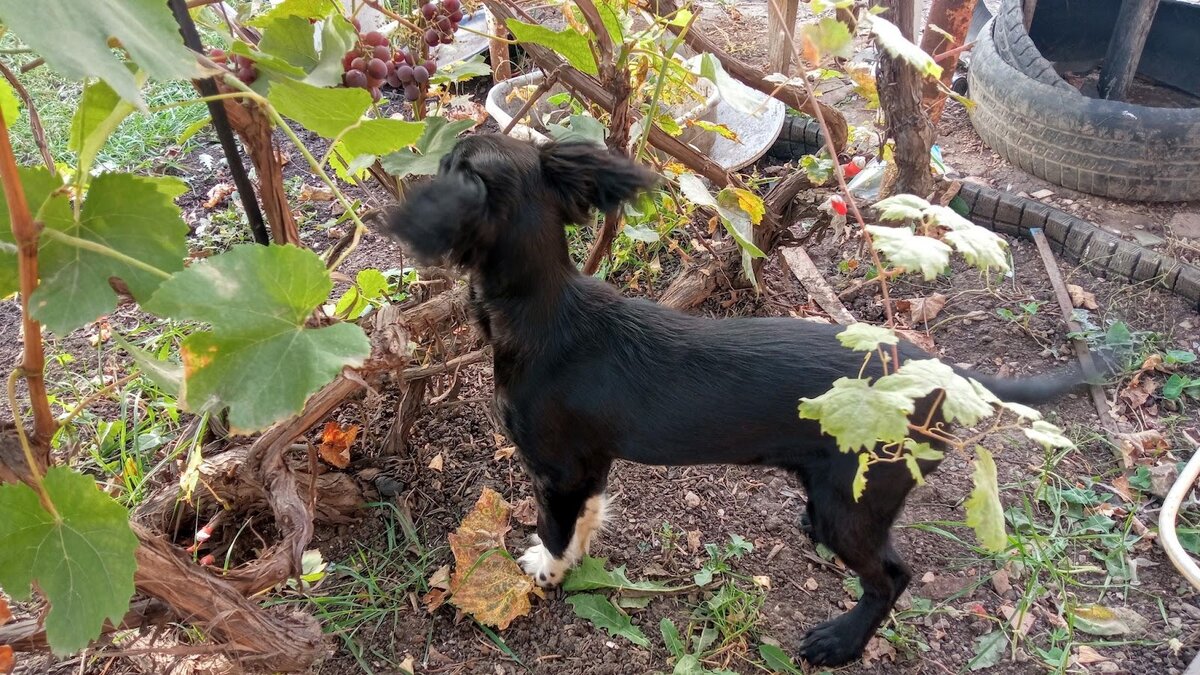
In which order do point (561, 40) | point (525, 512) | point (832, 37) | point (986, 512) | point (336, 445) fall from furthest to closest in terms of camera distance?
point (525, 512), point (336, 445), point (561, 40), point (832, 37), point (986, 512)

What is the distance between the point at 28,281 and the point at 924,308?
3347 mm

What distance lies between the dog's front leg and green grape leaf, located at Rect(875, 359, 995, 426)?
1319mm

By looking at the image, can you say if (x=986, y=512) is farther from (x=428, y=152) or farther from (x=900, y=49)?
(x=428, y=152)

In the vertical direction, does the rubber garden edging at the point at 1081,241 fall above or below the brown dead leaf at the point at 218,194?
above

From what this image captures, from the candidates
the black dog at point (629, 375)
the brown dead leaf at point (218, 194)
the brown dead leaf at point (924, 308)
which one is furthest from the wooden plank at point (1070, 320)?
the brown dead leaf at point (218, 194)

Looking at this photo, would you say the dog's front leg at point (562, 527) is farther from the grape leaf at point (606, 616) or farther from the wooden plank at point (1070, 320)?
the wooden plank at point (1070, 320)

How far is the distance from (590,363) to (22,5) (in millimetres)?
1572

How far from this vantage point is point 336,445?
2.74 meters

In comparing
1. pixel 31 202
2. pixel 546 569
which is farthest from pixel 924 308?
pixel 31 202

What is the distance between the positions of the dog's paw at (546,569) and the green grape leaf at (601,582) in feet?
0.11

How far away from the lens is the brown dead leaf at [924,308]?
3648mm

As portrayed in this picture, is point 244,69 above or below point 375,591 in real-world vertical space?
above

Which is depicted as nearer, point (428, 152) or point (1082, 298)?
point (428, 152)

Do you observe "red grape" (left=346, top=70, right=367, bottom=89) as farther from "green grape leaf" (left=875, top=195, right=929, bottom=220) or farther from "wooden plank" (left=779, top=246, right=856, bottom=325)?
"wooden plank" (left=779, top=246, right=856, bottom=325)
